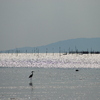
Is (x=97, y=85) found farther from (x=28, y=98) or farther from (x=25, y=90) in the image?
(x=28, y=98)

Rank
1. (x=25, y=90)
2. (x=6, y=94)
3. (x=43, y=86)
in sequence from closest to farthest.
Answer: (x=6, y=94)
(x=25, y=90)
(x=43, y=86)

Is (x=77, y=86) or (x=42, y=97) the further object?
(x=77, y=86)

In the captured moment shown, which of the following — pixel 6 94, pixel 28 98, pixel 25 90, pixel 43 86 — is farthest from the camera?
pixel 43 86

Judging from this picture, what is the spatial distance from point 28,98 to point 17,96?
1.33 meters

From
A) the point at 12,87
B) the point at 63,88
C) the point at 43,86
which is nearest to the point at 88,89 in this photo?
the point at 63,88

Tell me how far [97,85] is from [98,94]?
637 cm

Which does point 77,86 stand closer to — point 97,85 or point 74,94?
point 97,85

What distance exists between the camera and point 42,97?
2988 cm

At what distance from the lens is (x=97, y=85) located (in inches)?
1492

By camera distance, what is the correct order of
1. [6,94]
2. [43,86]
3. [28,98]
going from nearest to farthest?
[28,98]
[6,94]
[43,86]

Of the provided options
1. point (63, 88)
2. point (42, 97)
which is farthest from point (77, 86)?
point (42, 97)

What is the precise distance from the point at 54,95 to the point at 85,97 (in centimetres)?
274

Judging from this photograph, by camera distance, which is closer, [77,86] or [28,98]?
[28,98]

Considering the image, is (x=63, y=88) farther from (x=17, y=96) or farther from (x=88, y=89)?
(x=17, y=96)
